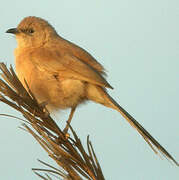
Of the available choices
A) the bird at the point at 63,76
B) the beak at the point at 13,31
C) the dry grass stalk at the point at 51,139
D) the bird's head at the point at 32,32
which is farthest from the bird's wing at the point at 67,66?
the dry grass stalk at the point at 51,139

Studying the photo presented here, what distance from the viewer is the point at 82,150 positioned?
231cm

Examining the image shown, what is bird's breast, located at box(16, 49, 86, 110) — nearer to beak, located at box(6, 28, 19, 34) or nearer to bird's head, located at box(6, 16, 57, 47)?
bird's head, located at box(6, 16, 57, 47)

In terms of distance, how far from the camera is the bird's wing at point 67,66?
466 cm

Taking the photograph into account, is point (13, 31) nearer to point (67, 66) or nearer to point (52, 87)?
point (67, 66)

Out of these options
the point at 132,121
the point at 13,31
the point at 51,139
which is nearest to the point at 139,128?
the point at 132,121

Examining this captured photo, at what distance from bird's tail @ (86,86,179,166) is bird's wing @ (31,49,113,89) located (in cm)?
20

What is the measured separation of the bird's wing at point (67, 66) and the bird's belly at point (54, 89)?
9 cm

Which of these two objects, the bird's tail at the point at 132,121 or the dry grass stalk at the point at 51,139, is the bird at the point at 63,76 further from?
the dry grass stalk at the point at 51,139

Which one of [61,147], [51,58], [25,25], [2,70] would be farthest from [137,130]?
[25,25]

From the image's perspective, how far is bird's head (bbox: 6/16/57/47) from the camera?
224 inches

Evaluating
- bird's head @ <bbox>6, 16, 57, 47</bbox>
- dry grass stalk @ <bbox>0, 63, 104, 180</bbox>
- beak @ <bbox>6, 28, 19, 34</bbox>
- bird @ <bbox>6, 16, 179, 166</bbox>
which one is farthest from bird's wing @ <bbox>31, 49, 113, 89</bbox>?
dry grass stalk @ <bbox>0, 63, 104, 180</bbox>

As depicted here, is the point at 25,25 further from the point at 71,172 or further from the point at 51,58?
the point at 71,172

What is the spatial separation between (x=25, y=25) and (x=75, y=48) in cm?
114

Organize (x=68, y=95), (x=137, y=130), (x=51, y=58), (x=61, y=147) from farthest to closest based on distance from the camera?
(x=51, y=58) < (x=68, y=95) < (x=137, y=130) < (x=61, y=147)
